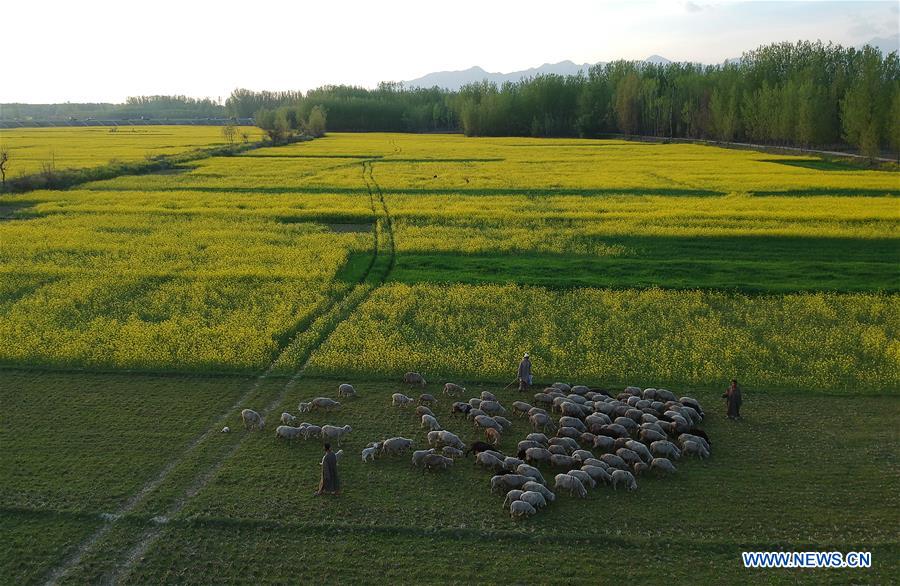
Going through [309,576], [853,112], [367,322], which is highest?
[853,112]

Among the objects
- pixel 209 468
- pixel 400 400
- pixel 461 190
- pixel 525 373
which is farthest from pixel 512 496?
pixel 461 190

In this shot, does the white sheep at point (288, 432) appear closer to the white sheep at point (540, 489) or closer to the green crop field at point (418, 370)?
the green crop field at point (418, 370)

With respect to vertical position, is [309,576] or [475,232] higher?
[475,232]

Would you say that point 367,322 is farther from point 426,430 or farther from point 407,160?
point 407,160

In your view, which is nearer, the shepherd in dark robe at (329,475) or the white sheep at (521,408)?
the shepherd in dark robe at (329,475)

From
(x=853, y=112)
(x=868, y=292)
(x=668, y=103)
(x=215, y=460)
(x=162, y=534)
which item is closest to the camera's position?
(x=162, y=534)

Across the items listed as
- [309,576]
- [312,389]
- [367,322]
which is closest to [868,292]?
[367,322]

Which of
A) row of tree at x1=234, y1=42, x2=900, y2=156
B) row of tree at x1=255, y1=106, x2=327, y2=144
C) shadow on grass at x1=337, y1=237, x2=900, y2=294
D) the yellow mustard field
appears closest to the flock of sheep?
the yellow mustard field

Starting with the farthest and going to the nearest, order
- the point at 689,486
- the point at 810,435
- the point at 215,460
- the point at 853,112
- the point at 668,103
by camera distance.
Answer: the point at 668,103, the point at 853,112, the point at 810,435, the point at 215,460, the point at 689,486

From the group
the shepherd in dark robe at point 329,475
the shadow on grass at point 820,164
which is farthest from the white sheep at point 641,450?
the shadow on grass at point 820,164
